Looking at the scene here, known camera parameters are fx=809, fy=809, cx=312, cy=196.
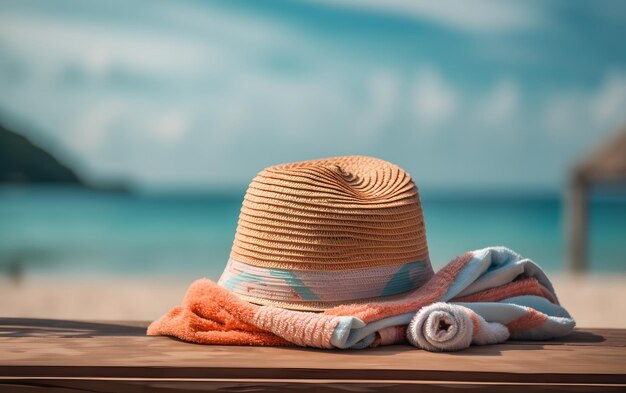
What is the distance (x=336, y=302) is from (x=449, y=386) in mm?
478

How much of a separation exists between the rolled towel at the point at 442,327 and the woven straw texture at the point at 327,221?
0.22 metres

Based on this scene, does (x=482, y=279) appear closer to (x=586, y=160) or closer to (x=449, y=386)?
(x=449, y=386)

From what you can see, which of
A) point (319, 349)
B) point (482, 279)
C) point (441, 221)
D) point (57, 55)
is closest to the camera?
point (319, 349)

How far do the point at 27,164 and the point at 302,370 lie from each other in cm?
4781

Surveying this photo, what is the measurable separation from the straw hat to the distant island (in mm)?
45101

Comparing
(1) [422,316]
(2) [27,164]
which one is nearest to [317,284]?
(1) [422,316]

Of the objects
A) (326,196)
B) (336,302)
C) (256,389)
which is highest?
(326,196)

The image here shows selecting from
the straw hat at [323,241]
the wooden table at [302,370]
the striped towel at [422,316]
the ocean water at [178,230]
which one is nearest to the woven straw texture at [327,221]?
the straw hat at [323,241]

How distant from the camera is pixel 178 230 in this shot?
31062 millimetres

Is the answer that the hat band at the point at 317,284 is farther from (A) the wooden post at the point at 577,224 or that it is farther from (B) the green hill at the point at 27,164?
(B) the green hill at the point at 27,164

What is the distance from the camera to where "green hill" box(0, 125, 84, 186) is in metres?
45.6

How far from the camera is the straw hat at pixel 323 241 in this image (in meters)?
2.38

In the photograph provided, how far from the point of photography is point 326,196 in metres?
2.43

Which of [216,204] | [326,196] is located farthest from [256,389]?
[216,204]
